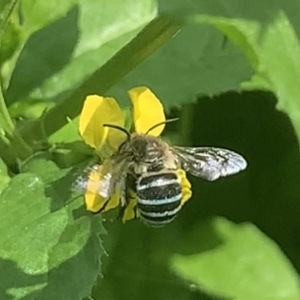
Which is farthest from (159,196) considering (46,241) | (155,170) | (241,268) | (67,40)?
(241,268)

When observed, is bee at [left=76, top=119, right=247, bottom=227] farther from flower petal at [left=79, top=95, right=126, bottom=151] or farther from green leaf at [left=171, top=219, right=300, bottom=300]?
green leaf at [left=171, top=219, right=300, bottom=300]

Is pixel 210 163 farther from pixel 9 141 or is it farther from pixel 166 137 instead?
pixel 166 137

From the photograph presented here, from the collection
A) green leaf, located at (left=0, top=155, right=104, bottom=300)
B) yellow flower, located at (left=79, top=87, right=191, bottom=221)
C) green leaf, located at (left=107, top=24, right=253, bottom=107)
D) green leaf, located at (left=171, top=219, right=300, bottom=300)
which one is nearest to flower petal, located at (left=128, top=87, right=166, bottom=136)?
yellow flower, located at (left=79, top=87, right=191, bottom=221)

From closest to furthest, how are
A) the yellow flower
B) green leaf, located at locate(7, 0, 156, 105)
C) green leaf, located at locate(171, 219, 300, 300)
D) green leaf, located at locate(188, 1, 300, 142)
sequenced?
green leaf, located at locate(188, 1, 300, 142) → the yellow flower → green leaf, located at locate(7, 0, 156, 105) → green leaf, located at locate(171, 219, 300, 300)

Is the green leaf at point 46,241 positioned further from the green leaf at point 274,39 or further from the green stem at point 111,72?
the green leaf at point 274,39

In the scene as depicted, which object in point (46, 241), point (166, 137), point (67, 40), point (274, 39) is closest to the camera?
point (274, 39)
